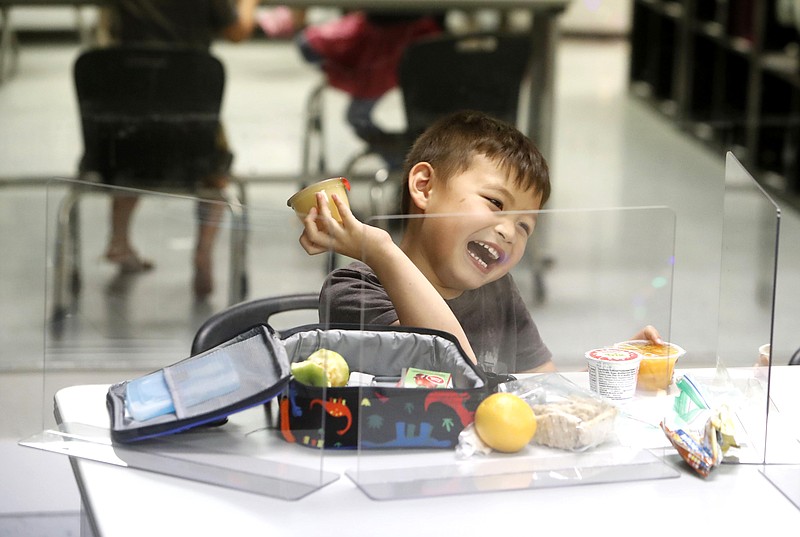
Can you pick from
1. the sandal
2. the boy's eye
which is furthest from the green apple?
the sandal

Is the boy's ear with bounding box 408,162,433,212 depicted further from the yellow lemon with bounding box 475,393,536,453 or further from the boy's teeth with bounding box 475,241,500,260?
the yellow lemon with bounding box 475,393,536,453

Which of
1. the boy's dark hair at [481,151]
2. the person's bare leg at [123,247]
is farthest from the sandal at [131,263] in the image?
the boy's dark hair at [481,151]

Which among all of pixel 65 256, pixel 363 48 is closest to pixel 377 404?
pixel 65 256

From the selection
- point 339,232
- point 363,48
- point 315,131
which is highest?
point 363,48

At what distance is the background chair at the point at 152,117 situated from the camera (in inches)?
121

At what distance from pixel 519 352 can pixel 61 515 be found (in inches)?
58.5

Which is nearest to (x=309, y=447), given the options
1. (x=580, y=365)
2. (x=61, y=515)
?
(x=580, y=365)

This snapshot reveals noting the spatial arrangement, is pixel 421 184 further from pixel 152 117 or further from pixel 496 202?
pixel 152 117

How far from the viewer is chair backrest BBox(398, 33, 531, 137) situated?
3.18 m

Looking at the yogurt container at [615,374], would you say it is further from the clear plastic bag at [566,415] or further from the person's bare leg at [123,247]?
the person's bare leg at [123,247]

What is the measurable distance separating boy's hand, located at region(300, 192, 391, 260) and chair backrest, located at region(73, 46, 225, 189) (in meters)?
1.89

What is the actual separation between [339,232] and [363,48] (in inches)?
78.2

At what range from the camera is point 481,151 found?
1532 millimetres

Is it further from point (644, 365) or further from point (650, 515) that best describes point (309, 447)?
point (644, 365)
